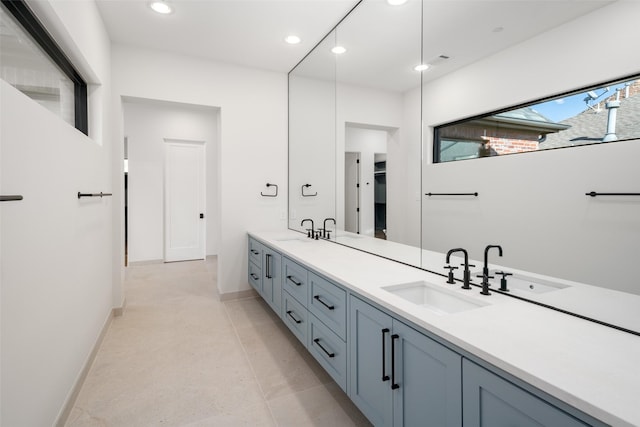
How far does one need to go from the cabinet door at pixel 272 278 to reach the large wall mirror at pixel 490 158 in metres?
0.69

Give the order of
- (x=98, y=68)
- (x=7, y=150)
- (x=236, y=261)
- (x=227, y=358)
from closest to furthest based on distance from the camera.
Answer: (x=7, y=150) < (x=227, y=358) < (x=98, y=68) < (x=236, y=261)

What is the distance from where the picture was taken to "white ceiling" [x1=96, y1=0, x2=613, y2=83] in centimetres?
141

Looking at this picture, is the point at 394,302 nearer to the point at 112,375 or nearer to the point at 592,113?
the point at 592,113

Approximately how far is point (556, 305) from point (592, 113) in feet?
2.28

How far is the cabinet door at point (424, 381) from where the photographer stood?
107 cm

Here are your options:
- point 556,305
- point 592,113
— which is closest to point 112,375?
point 556,305

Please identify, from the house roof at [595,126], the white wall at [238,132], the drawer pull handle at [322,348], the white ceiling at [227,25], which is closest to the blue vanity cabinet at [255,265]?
the white wall at [238,132]

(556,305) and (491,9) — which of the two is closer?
(556,305)

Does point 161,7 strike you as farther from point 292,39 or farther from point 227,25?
point 292,39

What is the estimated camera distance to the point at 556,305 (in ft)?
4.08

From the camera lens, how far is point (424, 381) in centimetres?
119

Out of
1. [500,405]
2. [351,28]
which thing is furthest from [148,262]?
[500,405]

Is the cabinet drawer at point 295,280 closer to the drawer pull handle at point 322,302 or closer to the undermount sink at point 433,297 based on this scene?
the drawer pull handle at point 322,302

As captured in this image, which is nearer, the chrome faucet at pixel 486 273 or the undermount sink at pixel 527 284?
the undermount sink at pixel 527 284
